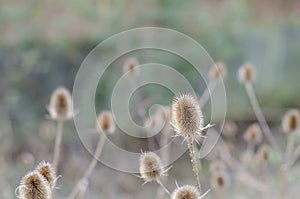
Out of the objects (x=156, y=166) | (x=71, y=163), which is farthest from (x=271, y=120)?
(x=156, y=166)

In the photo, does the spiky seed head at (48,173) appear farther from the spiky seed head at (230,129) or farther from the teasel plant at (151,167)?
the spiky seed head at (230,129)

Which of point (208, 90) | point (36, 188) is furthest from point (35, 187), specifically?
point (208, 90)

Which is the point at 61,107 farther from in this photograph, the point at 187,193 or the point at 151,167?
the point at 187,193

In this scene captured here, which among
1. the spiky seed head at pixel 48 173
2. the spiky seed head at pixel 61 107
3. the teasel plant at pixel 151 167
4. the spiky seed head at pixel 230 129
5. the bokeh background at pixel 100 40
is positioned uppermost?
the bokeh background at pixel 100 40

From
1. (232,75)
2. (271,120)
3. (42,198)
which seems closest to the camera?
(42,198)

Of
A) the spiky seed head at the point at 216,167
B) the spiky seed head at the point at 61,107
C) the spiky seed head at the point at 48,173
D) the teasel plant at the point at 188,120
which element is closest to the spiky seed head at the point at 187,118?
the teasel plant at the point at 188,120

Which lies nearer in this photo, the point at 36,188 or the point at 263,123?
the point at 36,188

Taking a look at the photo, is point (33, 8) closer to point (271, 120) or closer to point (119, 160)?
point (119, 160)
